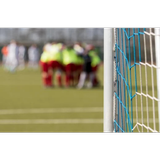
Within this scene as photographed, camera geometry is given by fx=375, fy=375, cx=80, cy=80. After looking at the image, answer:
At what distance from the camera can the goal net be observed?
7.53 feet

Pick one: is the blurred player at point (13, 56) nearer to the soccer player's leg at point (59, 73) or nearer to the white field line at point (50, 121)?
the soccer player's leg at point (59, 73)

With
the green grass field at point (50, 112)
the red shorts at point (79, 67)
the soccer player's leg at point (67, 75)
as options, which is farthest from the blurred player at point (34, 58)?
the green grass field at point (50, 112)

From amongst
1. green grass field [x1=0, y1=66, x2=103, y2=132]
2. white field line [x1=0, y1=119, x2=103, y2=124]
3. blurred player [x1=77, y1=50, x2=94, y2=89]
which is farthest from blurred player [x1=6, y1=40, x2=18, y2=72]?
white field line [x1=0, y1=119, x2=103, y2=124]

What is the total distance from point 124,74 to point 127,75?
26 millimetres

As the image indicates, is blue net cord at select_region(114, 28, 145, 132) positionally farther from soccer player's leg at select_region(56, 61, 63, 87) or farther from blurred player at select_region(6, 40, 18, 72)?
blurred player at select_region(6, 40, 18, 72)

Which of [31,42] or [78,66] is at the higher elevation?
[31,42]

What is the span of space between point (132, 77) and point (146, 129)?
1.19 feet

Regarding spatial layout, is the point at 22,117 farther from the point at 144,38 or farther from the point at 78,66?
the point at 78,66

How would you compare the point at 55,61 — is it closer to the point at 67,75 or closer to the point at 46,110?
the point at 67,75

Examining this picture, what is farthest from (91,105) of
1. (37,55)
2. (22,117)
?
(37,55)

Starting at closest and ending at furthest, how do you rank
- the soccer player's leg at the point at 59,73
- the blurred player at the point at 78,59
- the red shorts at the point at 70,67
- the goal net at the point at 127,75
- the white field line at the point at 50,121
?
the goal net at the point at 127,75
the white field line at the point at 50,121
the soccer player's leg at the point at 59,73
the red shorts at the point at 70,67
the blurred player at the point at 78,59

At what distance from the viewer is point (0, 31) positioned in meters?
31.4

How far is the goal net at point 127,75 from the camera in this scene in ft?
7.53

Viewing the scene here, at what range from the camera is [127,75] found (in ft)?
8.50
